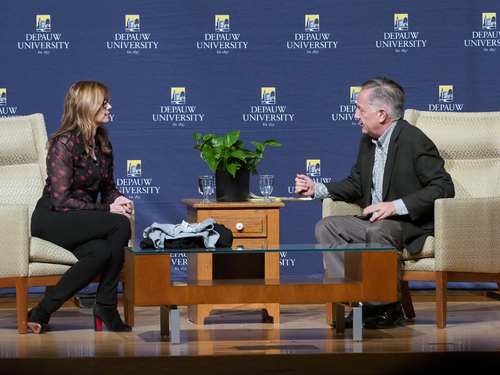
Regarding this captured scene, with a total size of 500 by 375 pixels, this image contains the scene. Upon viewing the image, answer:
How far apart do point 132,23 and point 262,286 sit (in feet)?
7.71

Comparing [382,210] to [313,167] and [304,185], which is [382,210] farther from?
[313,167]

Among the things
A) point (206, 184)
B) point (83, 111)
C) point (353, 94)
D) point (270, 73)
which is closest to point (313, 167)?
point (353, 94)

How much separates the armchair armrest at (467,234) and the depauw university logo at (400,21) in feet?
5.52

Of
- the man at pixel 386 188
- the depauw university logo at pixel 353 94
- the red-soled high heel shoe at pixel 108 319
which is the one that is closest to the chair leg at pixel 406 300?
the man at pixel 386 188

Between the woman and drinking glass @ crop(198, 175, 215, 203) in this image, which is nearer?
the woman

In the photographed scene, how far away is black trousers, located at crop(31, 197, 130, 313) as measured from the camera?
314 centimetres

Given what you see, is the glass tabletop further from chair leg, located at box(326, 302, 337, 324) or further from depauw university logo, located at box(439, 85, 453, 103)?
depauw university logo, located at box(439, 85, 453, 103)

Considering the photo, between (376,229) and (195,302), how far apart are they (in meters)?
0.93

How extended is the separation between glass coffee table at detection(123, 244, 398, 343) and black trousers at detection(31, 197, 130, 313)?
0.98ft

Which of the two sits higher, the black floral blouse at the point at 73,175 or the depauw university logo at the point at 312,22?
the depauw university logo at the point at 312,22

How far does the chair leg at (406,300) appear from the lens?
140 inches

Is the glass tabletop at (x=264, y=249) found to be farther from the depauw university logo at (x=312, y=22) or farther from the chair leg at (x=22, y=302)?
the depauw university logo at (x=312, y=22)

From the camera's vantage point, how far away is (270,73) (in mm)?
4559

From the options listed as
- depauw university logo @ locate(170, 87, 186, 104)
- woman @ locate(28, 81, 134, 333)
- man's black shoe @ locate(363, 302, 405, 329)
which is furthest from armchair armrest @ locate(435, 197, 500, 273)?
depauw university logo @ locate(170, 87, 186, 104)
